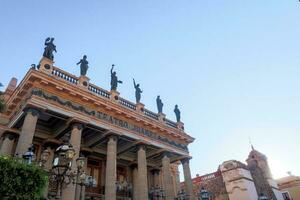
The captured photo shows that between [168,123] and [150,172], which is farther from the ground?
[168,123]

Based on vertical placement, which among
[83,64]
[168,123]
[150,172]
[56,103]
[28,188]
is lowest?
[28,188]

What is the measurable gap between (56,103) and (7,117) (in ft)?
13.2

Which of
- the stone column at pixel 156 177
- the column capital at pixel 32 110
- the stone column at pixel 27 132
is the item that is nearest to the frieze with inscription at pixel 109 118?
the column capital at pixel 32 110

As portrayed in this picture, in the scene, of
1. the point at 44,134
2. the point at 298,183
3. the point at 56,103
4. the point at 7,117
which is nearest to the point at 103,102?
the point at 56,103

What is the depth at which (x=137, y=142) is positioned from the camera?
19844 mm

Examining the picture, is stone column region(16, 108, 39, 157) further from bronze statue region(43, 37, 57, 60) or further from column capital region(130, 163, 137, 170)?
column capital region(130, 163, 137, 170)

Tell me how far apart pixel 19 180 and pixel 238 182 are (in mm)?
24957

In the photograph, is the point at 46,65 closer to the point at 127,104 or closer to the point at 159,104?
the point at 127,104

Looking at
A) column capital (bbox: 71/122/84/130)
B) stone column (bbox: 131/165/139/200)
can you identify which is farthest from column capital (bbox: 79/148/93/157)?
stone column (bbox: 131/165/139/200)

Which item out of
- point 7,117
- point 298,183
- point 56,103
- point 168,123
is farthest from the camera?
point 298,183

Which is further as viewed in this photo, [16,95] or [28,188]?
[16,95]

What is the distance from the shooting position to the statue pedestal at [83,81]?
59.4 ft

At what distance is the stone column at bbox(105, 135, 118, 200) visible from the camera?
52.4 feet

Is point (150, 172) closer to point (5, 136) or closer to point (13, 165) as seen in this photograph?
point (5, 136)
